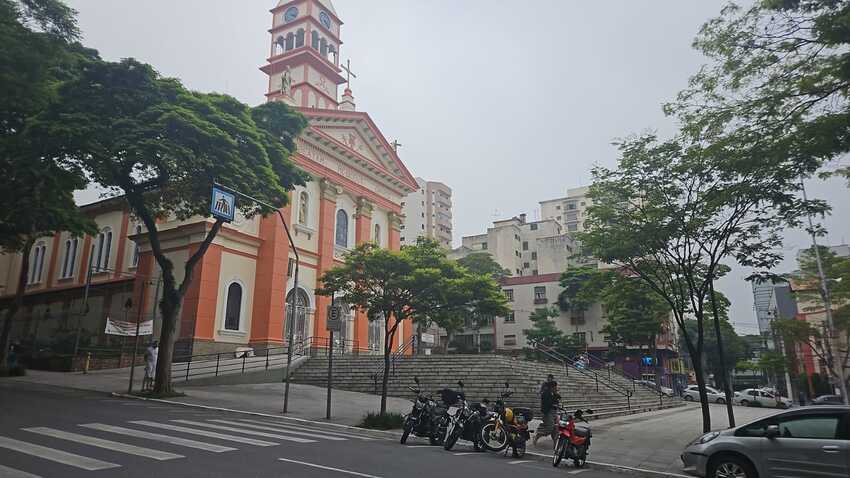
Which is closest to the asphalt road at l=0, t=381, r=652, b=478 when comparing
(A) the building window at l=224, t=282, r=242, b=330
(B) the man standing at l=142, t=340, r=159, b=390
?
(B) the man standing at l=142, t=340, r=159, b=390

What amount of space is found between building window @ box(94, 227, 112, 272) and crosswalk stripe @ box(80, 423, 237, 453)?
102 feet

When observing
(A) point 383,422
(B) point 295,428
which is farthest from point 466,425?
(B) point 295,428

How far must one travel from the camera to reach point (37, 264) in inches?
1713

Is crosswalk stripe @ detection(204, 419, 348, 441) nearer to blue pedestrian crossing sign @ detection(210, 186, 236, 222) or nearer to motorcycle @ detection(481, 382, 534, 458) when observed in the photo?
Result: motorcycle @ detection(481, 382, 534, 458)

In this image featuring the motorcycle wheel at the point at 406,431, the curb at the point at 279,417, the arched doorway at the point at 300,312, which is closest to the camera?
the motorcycle wheel at the point at 406,431

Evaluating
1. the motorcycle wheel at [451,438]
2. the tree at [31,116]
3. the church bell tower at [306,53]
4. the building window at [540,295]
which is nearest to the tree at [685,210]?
the motorcycle wheel at [451,438]

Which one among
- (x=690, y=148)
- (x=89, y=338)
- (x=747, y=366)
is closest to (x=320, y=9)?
(x=89, y=338)

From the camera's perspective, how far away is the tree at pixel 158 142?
16.5 m

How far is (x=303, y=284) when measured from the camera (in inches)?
1299

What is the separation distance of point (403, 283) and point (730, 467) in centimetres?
1002

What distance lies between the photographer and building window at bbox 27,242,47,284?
43062mm

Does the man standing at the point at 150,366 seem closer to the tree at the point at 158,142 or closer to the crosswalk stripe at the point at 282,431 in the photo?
the tree at the point at 158,142

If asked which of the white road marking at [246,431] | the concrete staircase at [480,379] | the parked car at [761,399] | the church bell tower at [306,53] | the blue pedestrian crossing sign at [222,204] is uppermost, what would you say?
the church bell tower at [306,53]

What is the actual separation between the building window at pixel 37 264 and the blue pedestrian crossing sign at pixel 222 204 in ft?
121
